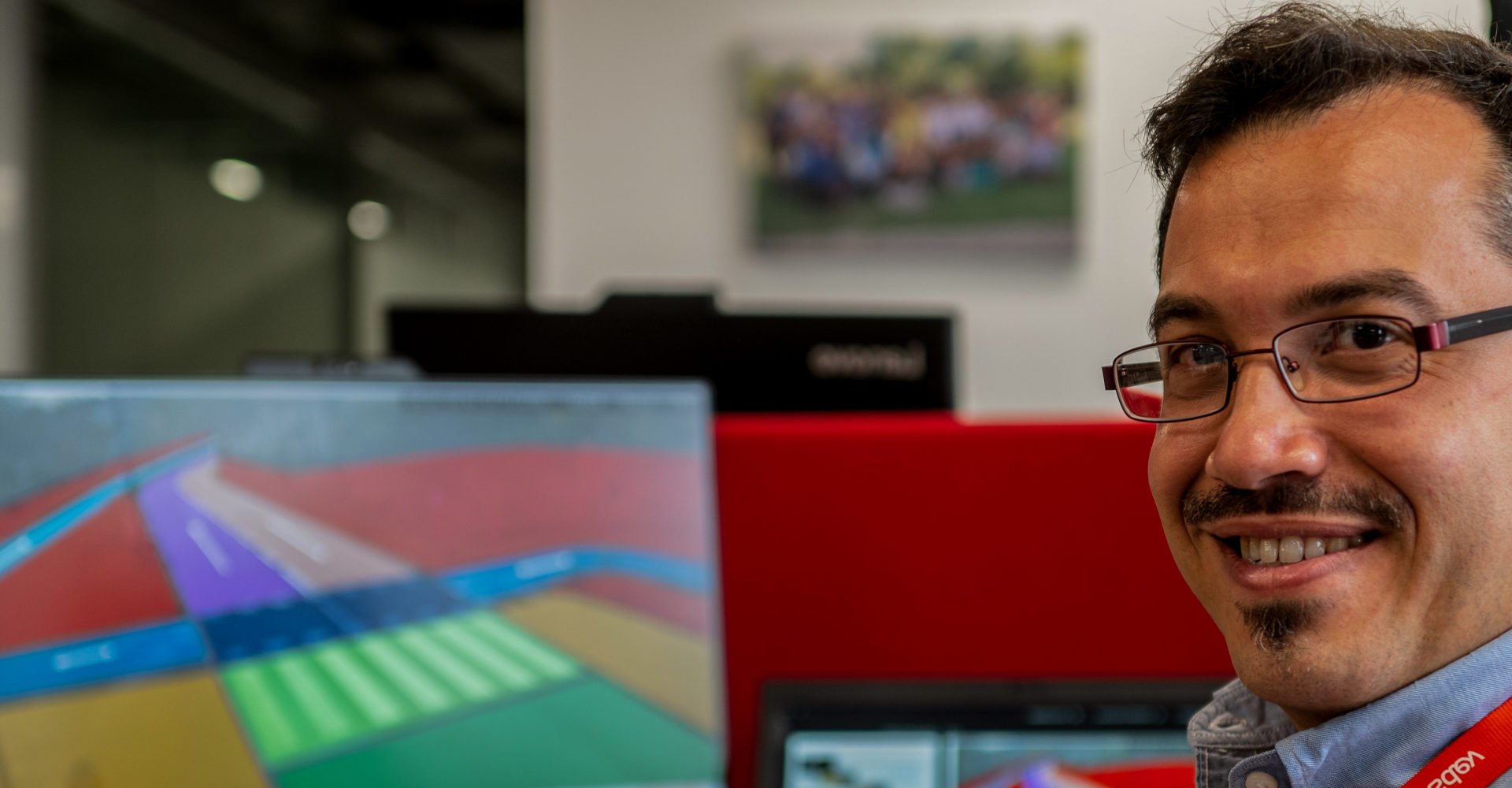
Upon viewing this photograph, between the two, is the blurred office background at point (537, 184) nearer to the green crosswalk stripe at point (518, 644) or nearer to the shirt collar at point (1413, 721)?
the green crosswalk stripe at point (518, 644)

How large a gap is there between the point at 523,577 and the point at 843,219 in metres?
2.34

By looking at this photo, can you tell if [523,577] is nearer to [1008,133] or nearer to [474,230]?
[1008,133]

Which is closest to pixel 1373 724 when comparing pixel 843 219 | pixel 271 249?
pixel 843 219

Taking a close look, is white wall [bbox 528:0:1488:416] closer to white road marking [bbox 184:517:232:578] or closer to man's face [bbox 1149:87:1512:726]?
white road marking [bbox 184:517:232:578]

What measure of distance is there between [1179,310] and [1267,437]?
0.09m

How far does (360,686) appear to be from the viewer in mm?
1041

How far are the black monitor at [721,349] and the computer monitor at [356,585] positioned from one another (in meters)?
0.36

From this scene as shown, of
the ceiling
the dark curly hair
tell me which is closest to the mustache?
the dark curly hair

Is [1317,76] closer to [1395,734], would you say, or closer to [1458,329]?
[1458,329]

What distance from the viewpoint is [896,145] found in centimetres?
326

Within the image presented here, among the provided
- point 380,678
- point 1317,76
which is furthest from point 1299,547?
point 380,678

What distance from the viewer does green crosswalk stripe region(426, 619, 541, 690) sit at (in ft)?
3.46

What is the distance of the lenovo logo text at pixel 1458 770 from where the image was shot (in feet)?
1.71

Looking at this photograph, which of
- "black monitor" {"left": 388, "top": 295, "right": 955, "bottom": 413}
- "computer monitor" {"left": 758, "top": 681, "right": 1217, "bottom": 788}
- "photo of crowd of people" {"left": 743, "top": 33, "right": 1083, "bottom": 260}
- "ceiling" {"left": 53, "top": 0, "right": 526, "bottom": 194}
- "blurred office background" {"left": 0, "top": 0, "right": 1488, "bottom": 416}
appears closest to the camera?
"computer monitor" {"left": 758, "top": 681, "right": 1217, "bottom": 788}
